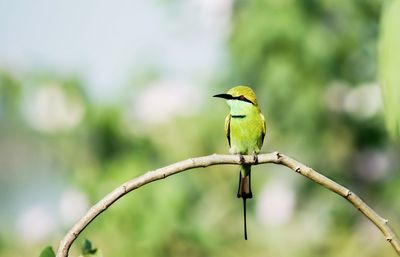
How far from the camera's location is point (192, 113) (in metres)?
3.60

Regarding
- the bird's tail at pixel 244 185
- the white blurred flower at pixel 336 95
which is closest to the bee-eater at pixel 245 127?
the bird's tail at pixel 244 185

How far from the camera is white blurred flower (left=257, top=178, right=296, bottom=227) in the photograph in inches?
144

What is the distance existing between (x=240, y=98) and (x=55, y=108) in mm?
2363

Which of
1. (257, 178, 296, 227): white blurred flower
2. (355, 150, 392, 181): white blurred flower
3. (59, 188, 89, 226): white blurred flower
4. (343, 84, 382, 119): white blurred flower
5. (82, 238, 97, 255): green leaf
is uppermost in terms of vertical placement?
(343, 84, 382, 119): white blurred flower

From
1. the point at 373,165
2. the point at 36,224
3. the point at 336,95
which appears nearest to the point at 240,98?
the point at 36,224

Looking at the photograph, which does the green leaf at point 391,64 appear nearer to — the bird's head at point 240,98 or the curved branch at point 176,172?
the curved branch at point 176,172

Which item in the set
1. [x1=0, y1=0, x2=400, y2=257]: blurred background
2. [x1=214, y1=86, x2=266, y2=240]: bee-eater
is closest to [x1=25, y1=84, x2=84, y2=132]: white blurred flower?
[x1=0, y1=0, x2=400, y2=257]: blurred background

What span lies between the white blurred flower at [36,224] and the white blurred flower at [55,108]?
0.35 meters

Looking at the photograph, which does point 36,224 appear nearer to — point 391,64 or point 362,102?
point 362,102

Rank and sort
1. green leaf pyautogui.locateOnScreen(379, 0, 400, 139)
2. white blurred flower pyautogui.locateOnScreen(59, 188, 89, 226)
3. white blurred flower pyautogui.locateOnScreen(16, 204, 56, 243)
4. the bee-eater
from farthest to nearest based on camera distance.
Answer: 1. white blurred flower pyautogui.locateOnScreen(16, 204, 56, 243)
2. white blurred flower pyautogui.locateOnScreen(59, 188, 89, 226)
3. the bee-eater
4. green leaf pyautogui.locateOnScreen(379, 0, 400, 139)

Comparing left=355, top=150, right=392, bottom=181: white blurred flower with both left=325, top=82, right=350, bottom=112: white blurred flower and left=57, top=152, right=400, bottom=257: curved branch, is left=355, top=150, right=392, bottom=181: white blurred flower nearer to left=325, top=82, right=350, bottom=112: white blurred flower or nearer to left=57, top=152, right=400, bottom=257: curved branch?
left=325, top=82, right=350, bottom=112: white blurred flower

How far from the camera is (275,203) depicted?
3658 millimetres

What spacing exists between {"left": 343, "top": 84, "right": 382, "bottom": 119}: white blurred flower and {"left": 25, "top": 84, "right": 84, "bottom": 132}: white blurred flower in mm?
1182

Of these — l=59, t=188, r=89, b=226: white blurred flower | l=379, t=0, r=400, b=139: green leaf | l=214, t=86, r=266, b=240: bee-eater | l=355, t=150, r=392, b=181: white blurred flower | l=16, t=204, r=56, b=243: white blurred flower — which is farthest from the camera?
l=355, t=150, r=392, b=181: white blurred flower
